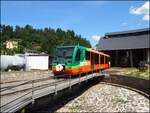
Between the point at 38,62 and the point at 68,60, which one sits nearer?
the point at 68,60

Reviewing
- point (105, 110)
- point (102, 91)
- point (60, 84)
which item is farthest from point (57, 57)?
point (102, 91)

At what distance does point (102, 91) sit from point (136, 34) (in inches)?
1101

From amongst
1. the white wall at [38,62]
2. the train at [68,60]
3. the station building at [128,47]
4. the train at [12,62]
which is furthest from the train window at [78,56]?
the white wall at [38,62]

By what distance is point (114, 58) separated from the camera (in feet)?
186

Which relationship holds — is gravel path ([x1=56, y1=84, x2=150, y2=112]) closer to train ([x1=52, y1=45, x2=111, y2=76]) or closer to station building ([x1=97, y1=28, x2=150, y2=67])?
train ([x1=52, y1=45, x2=111, y2=76])

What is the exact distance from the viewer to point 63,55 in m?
25.1

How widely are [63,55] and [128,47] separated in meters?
28.9

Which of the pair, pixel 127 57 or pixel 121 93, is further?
pixel 127 57

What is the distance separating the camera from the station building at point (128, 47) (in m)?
51.7

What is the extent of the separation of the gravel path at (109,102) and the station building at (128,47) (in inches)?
805

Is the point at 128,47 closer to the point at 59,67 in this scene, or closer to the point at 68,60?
the point at 68,60

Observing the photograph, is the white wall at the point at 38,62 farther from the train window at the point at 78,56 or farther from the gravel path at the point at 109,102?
the train window at the point at 78,56

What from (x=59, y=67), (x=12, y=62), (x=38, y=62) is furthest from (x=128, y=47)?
→ (x=59, y=67)

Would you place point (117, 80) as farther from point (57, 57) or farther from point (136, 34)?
point (136, 34)
